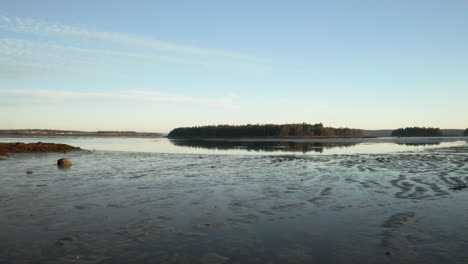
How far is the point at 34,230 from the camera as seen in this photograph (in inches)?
321

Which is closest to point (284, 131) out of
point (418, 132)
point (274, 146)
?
point (418, 132)

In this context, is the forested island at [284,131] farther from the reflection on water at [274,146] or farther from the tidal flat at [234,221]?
the tidal flat at [234,221]

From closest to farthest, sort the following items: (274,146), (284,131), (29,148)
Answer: (29,148)
(274,146)
(284,131)

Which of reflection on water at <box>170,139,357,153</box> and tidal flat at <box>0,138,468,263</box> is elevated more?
reflection on water at <box>170,139,357,153</box>

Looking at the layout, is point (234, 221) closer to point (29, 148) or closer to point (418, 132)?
point (29, 148)

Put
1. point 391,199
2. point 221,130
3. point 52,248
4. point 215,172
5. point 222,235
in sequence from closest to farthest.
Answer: point 52,248 < point 222,235 < point 391,199 < point 215,172 < point 221,130

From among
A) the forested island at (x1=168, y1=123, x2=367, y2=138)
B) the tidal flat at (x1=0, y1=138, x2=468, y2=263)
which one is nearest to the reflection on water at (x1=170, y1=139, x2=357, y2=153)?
the tidal flat at (x1=0, y1=138, x2=468, y2=263)

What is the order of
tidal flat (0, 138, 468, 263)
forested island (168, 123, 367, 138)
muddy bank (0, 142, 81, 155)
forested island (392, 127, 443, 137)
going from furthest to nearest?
1. forested island (392, 127, 443, 137)
2. forested island (168, 123, 367, 138)
3. muddy bank (0, 142, 81, 155)
4. tidal flat (0, 138, 468, 263)

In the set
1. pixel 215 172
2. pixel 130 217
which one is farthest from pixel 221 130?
pixel 130 217

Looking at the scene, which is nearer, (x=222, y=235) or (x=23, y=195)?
(x=222, y=235)

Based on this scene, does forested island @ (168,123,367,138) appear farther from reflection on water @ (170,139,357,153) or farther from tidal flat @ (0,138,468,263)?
tidal flat @ (0,138,468,263)

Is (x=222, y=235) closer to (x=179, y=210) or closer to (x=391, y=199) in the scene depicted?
(x=179, y=210)

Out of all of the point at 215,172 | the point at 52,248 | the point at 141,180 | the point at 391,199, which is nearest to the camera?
the point at 52,248

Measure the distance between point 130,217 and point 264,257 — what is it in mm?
4721
